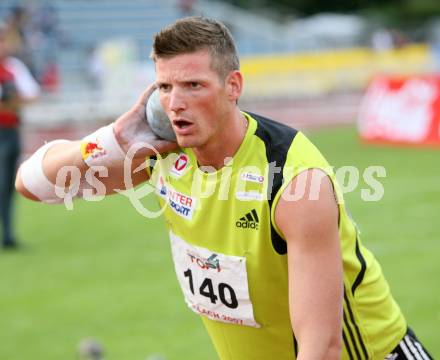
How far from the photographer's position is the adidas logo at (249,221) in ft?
11.4

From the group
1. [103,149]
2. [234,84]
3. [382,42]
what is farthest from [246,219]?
[382,42]

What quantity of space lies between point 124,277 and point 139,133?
5374 millimetres

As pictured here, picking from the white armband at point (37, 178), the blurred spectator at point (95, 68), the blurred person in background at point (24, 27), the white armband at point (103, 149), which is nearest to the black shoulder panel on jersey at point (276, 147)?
the white armband at point (103, 149)

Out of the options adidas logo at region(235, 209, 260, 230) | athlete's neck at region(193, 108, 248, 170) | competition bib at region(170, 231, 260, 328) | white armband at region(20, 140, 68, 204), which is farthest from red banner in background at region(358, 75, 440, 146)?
adidas logo at region(235, 209, 260, 230)

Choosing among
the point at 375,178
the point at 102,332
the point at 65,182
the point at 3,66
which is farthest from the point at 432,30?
the point at 65,182

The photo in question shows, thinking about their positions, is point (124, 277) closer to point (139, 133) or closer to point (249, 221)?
point (139, 133)

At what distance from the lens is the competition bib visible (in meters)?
3.59

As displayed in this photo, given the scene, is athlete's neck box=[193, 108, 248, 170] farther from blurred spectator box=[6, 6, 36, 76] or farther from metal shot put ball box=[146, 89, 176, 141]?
blurred spectator box=[6, 6, 36, 76]

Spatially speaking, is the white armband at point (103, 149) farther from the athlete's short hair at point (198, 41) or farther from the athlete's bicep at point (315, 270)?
the athlete's bicep at point (315, 270)

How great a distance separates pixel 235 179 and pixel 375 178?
10914mm

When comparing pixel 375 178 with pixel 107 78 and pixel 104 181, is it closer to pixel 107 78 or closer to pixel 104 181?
pixel 104 181

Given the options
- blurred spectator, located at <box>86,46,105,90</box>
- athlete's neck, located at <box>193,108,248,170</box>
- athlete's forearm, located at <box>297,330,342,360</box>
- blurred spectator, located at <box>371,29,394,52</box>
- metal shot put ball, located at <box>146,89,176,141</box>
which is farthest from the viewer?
blurred spectator, located at <box>371,29,394,52</box>

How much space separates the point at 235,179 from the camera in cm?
357

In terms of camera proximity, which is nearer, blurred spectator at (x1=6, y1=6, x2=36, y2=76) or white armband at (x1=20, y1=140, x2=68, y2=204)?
white armband at (x1=20, y1=140, x2=68, y2=204)
